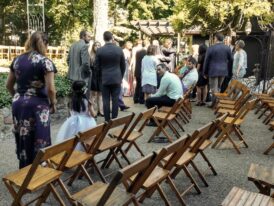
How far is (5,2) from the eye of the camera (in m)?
30.0

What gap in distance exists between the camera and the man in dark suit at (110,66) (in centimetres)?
782

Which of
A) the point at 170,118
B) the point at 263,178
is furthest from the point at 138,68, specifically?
the point at 263,178

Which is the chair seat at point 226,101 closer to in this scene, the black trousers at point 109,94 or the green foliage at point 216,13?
the black trousers at point 109,94

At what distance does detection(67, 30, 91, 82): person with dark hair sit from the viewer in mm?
8406

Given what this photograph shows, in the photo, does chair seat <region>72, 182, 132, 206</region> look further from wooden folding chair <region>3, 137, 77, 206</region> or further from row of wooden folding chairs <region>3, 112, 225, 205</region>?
wooden folding chair <region>3, 137, 77, 206</region>

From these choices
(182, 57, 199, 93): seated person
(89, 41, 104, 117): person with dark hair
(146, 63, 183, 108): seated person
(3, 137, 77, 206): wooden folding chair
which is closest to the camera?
(3, 137, 77, 206): wooden folding chair

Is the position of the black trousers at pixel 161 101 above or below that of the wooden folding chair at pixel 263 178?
above

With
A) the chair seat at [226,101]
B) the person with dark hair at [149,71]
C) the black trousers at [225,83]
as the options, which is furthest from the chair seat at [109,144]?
the black trousers at [225,83]

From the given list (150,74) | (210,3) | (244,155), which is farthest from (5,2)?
(244,155)

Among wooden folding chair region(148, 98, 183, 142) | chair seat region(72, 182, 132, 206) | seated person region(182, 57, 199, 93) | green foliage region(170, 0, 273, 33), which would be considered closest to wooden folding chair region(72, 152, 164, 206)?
chair seat region(72, 182, 132, 206)

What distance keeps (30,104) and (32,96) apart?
3.6 inches

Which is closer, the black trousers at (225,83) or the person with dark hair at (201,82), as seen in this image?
the black trousers at (225,83)

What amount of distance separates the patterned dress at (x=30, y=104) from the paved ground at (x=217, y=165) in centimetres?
63

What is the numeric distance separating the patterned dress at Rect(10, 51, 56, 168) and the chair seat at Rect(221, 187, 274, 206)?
7.27ft
